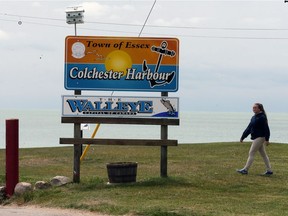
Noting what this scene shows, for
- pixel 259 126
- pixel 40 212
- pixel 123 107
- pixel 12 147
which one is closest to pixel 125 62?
pixel 123 107

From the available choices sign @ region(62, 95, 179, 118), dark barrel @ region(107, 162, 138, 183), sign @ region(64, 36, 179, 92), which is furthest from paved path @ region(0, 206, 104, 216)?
sign @ region(64, 36, 179, 92)

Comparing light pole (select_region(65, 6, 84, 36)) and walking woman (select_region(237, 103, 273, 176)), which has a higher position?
light pole (select_region(65, 6, 84, 36))

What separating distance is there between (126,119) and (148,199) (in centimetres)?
343

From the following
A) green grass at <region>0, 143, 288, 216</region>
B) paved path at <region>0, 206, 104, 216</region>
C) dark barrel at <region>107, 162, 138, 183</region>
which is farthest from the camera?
dark barrel at <region>107, 162, 138, 183</region>

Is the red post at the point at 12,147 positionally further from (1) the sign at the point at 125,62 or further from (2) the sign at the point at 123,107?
(1) the sign at the point at 125,62

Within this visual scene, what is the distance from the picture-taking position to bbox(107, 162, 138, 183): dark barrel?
15.3 m

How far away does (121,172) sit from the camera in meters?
15.3

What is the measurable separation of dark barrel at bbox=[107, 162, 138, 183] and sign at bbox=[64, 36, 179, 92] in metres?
2.22

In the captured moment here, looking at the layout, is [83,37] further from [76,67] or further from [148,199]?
[148,199]

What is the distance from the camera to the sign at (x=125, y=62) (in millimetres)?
16328

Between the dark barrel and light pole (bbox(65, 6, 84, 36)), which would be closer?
the dark barrel

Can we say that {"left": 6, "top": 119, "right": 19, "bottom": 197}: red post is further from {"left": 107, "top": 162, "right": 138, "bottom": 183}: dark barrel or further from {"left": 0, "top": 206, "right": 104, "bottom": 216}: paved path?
{"left": 107, "top": 162, "right": 138, "bottom": 183}: dark barrel

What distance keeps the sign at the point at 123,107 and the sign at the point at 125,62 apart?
0.96 ft

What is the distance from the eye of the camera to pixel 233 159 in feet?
76.4
